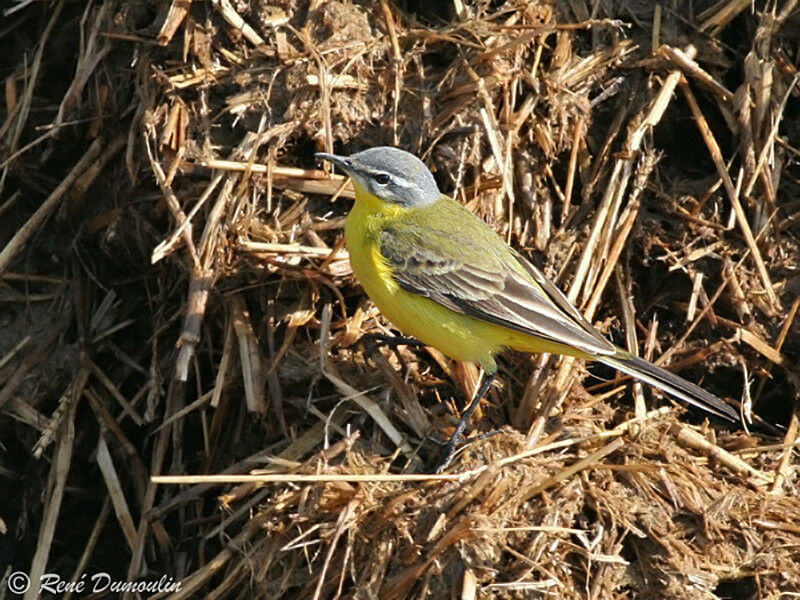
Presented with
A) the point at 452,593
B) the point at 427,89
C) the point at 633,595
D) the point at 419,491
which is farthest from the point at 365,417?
the point at 427,89

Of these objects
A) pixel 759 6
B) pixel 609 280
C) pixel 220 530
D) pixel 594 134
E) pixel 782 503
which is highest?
pixel 759 6

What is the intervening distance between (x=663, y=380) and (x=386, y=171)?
79.9 inches

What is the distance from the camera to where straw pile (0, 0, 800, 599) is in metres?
6.43

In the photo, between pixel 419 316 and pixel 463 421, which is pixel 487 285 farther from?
pixel 463 421

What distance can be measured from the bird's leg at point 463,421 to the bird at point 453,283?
1 cm

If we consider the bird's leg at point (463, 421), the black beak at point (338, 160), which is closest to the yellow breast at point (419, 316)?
the bird's leg at point (463, 421)

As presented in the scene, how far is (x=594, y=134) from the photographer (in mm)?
7520

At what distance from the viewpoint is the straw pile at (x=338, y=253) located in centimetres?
643

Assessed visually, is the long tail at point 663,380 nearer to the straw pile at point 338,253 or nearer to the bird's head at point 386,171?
the straw pile at point 338,253

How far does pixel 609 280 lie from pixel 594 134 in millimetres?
1016

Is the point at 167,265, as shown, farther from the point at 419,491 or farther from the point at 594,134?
the point at 594,134

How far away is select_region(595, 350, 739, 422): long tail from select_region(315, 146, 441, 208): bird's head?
4.99 feet

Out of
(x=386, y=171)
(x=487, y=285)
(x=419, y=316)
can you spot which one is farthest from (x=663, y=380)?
(x=386, y=171)

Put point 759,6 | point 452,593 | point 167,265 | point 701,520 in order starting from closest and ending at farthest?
point 452,593 < point 701,520 < point 167,265 < point 759,6
